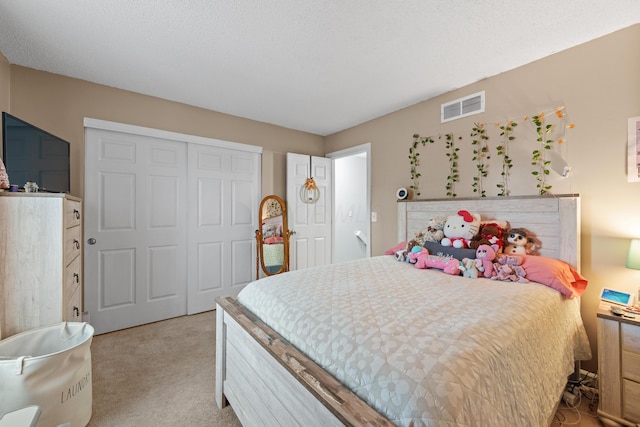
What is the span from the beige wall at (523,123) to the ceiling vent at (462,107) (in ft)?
0.18

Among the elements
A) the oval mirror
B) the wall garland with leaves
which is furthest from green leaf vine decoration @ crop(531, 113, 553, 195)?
the oval mirror

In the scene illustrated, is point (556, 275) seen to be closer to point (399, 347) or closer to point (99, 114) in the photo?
point (399, 347)

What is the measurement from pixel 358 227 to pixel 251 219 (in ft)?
7.60

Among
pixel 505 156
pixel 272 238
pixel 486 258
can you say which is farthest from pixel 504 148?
pixel 272 238

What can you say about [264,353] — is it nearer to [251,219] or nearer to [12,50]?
[251,219]

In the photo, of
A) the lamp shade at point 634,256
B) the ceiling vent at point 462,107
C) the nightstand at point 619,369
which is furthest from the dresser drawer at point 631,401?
the ceiling vent at point 462,107

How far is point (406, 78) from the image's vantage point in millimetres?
2461

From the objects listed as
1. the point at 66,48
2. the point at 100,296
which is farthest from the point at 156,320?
the point at 66,48

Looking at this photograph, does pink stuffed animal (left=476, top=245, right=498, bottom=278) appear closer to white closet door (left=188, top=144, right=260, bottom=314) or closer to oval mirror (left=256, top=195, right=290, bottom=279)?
oval mirror (left=256, top=195, right=290, bottom=279)

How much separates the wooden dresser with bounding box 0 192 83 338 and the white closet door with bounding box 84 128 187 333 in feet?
4.00

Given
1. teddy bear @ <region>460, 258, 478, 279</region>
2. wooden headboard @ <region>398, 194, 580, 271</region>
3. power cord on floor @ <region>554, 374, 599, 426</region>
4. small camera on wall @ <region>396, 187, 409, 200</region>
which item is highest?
small camera on wall @ <region>396, 187, 409, 200</region>

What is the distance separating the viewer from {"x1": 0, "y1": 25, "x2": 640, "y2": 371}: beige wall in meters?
1.84

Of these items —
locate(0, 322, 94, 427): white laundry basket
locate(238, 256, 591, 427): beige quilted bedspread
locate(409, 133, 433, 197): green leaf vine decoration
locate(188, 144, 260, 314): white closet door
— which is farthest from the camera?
locate(188, 144, 260, 314): white closet door

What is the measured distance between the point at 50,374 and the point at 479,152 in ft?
11.0
